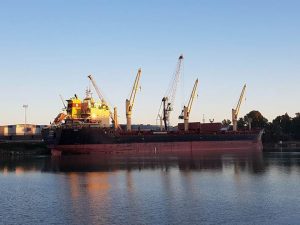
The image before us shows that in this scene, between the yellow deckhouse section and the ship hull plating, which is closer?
the ship hull plating

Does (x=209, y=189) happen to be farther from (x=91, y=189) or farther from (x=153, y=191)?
(x=91, y=189)

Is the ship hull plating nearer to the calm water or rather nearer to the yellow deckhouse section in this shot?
the yellow deckhouse section

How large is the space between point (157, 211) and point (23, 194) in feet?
61.4

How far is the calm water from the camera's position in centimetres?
3375

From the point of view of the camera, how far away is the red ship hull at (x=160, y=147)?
4414 inches

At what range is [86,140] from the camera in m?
113

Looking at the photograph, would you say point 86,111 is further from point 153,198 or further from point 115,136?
point 153,198

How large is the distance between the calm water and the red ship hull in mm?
44955

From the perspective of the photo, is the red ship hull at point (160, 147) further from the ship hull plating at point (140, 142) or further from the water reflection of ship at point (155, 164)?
the water reflection of ship at point (155, 164)

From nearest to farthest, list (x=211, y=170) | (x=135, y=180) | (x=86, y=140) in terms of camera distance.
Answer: (x=135, y=180), (x=211, y=170), (x=86, y=140)

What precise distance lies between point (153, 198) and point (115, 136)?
251 feet

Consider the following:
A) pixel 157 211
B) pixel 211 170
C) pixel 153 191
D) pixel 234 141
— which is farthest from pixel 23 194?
pixel 234 141

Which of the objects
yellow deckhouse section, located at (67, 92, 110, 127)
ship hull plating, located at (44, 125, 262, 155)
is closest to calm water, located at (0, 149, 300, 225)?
ship hull plating, located at (44, 125, 262, 155)

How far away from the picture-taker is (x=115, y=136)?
389 ft
